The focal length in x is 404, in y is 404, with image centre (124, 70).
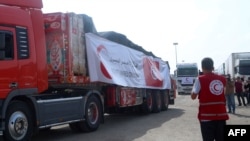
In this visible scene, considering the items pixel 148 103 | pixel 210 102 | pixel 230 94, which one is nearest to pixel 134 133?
pixel 210 102

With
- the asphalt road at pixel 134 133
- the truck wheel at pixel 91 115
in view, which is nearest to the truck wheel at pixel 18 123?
the asphalt road at pixel 134 133

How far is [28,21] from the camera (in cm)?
957

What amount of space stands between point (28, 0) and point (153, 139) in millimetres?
4717

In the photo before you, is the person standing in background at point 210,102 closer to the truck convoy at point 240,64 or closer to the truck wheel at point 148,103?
the truck wheel at point 148,103

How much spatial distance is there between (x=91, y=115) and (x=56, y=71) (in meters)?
2.05

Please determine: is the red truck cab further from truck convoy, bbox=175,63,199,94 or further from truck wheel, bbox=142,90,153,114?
truck convoy, bbox=175,63,199,94

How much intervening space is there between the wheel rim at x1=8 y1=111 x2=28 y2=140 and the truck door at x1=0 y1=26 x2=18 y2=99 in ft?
1.93

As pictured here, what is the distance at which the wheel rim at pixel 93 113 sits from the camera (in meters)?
12.3

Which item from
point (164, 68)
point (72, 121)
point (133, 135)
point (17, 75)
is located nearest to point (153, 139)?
point (133, 135)

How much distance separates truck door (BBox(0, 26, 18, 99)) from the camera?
865cm

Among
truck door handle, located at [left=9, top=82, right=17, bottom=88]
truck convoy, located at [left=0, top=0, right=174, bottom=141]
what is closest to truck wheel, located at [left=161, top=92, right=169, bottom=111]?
truck convoy, located at [left=0, top=0, right=174, bottom=141]

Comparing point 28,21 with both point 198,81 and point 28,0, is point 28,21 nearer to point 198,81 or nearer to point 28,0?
point 28,0

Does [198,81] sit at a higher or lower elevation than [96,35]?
lower

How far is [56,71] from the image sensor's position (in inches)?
439
